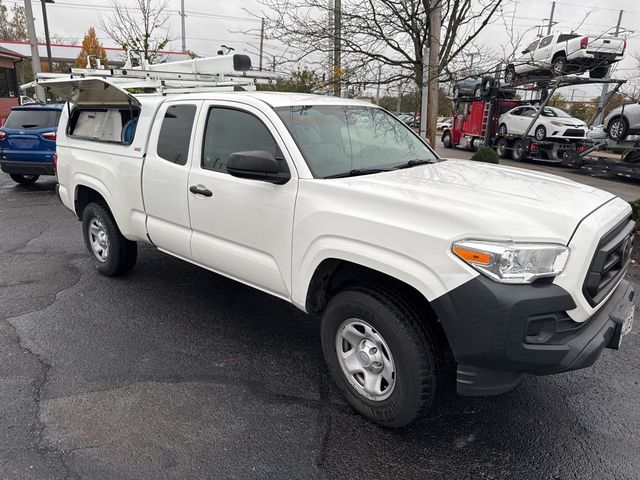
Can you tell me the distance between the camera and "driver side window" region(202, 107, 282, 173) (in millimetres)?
3438

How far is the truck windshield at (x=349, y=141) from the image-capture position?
325 centimetres

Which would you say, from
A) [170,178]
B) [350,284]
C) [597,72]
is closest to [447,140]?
[597,72]

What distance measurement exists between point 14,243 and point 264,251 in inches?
197

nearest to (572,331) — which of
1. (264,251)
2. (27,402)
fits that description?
(264,251)

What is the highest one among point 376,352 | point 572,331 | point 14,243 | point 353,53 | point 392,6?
point 392,6

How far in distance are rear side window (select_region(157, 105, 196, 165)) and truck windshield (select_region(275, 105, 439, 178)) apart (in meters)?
0.93

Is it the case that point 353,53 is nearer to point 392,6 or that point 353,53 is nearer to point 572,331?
point 392,6

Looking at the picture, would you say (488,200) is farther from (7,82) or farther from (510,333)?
(7,82)

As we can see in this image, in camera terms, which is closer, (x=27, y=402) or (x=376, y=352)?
(x=376, y=352)

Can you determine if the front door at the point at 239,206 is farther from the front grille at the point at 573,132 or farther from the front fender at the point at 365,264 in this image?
the front grille at the point at 573,132

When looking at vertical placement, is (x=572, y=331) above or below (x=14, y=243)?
above

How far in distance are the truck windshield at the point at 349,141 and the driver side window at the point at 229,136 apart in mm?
205

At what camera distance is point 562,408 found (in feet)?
10.1

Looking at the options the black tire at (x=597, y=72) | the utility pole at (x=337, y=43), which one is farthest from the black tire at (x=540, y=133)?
the utility pole at (x=337, y=43)
